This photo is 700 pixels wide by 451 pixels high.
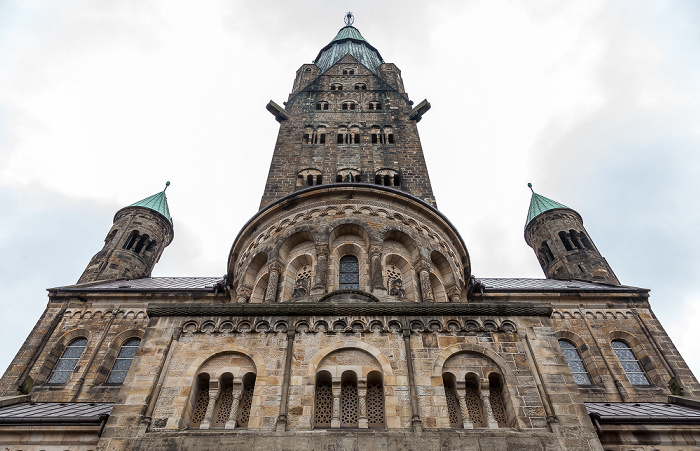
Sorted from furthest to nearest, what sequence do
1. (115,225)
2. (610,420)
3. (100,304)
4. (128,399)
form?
1. (115,225)
2. (100,304)
3. (610,420)
4. (128,399)

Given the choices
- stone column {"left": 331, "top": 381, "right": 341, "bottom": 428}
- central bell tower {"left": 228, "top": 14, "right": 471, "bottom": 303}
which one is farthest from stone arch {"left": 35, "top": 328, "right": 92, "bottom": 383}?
stone column {"left": 331, "top": 381, "right": 341, "bottom": 428}

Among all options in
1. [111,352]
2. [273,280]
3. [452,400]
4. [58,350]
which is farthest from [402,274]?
[58,350]

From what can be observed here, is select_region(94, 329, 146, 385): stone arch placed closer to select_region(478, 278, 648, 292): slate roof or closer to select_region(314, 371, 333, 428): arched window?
select_region(314, 371, 333, 428): arched window

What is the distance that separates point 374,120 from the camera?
27141 millimetres

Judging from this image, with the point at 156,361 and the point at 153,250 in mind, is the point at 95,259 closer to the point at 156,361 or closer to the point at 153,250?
the point at 153,250

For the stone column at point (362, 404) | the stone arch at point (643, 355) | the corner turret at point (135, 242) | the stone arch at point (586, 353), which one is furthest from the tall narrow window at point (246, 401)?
the corner turret at point (135, 242)

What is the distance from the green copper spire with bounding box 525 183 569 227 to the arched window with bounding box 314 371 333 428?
28.2 metres

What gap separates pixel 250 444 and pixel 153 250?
25.7 meters

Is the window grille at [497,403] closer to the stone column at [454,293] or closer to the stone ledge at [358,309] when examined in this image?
the stone ledge at [358,309]

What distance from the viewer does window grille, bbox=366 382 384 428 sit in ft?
28.7

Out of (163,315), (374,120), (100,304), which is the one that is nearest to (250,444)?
Answer: (163,315)

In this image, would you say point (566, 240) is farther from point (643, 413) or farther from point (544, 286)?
point (643, 413)

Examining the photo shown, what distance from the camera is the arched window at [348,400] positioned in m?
8.77

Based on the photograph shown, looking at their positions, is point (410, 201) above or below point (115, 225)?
below
